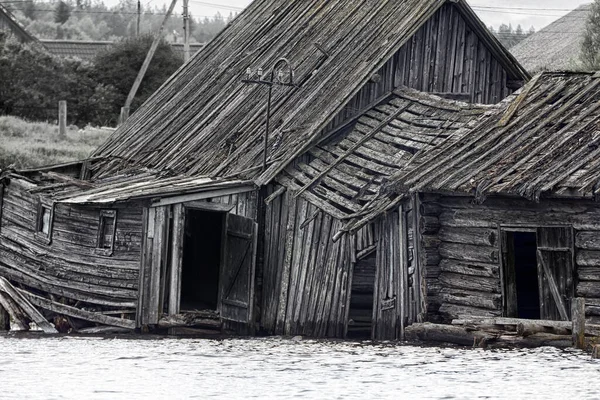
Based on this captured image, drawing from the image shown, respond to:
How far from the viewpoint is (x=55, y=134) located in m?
46.7

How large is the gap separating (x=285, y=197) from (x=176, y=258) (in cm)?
226

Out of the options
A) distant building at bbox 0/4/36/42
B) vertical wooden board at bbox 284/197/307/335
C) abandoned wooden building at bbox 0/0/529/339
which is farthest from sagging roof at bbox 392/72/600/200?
distant building at bbox 0/4/36/42

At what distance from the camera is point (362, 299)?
23.8 meters

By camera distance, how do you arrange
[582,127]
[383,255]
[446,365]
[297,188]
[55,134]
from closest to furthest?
1. [446,365]
2. [582,127]
3. [383,255]
4. [297,188]
5. [55,134]

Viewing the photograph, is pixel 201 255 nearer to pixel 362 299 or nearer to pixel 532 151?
pixel 362 299

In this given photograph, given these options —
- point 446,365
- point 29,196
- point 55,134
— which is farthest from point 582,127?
point 55,134

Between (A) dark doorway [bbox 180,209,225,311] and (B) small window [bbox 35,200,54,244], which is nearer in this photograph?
(B) small window [bbox 35,200,54,244]

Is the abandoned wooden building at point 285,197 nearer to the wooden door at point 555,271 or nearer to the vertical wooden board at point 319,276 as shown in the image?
the vertical wooden board at point 319,276

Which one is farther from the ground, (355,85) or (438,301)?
(355,85)

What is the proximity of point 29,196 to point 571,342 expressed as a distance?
13.3 metres

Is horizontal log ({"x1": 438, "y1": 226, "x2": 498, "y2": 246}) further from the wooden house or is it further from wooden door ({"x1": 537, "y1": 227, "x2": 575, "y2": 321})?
wooden door ({"x1": 537, "y1": 227, "x2": 575, "y2": 321})

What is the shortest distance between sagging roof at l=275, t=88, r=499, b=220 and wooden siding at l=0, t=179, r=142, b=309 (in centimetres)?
306

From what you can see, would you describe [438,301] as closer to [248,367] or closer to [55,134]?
[248,367]

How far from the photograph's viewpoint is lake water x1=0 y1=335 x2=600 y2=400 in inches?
621
